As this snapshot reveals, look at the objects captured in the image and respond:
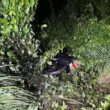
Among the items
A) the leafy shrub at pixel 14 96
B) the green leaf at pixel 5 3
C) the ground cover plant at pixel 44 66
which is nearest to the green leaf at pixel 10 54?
the ground cover plant at pixel 44 66

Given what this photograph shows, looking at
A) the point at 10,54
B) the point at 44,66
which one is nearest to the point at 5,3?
the point at 10,54

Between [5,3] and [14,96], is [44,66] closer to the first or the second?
[14,96]

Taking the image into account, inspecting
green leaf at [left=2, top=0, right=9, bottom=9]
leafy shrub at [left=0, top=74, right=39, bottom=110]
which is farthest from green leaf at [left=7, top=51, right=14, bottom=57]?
green leaf at [left=2, top=0, right=9, bottom=9]

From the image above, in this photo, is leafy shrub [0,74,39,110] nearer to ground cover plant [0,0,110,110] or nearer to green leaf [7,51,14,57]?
ground cover plant [0,0,110,110]

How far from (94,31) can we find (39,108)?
4.10 feet

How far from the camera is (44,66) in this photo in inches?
135

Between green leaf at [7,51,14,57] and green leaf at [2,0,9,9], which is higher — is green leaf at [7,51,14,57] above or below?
below

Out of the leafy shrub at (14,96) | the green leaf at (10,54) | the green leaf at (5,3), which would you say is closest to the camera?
the leafy shrub at (14,96)

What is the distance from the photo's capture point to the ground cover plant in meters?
2.92

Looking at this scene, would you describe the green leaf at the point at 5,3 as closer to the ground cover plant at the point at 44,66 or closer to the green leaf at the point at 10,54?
the ground cover plant at the point at 44,66

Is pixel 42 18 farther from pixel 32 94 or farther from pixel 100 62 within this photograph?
pixel 32 94

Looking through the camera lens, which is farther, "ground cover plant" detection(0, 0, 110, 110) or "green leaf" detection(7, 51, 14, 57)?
"green leaf" detection(7, 51, 14, 57)

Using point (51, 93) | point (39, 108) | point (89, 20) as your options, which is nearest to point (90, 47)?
point (89, 20)

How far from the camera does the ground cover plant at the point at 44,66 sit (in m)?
2.92
